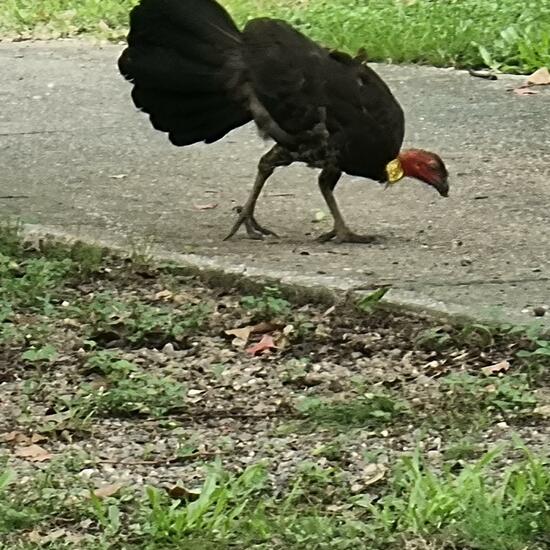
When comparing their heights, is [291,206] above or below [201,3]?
below

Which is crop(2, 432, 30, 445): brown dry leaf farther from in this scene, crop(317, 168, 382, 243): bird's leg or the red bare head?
the red bare head

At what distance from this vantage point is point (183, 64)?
5.79 m

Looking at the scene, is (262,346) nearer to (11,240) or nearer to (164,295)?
(164,295)

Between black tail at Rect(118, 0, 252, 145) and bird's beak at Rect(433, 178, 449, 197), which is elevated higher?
black tail at Rect(118, 0, 252, 145)

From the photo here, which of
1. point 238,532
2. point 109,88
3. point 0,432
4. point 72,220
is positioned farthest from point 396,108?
point 109,88

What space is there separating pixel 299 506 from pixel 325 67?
2810 millimetres

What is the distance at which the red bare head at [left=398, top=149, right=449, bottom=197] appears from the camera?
605 centimetres

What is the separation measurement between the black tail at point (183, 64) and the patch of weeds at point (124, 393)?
174 cm

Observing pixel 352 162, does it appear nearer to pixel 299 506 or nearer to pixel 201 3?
pixel 201 3

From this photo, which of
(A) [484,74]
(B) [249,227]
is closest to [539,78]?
(A) [484,74]

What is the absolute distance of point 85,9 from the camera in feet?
37.9

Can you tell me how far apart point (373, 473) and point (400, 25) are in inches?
274

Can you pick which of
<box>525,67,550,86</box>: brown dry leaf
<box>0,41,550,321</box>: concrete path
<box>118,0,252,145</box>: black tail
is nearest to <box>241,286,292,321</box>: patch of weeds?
<box>0,41,550,321</box>: concrete path

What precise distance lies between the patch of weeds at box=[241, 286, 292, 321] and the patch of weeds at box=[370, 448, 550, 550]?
1541 mm
